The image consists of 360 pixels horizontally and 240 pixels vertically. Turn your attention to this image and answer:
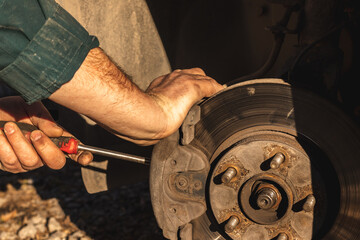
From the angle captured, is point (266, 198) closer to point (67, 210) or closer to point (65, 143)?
point (65, 143)

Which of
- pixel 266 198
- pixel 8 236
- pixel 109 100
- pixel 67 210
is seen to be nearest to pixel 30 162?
pixel 109 100

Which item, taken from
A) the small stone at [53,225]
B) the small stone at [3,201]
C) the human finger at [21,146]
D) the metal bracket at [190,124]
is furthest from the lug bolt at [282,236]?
the small stone at [3,201]

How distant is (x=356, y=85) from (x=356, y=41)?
0.46 ft

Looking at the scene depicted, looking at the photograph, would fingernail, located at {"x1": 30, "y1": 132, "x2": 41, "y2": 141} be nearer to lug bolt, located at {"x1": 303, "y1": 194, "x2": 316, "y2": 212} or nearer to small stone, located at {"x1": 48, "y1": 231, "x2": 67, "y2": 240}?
lug bolt, located at {"x1": 303, "y1": 194, "x2": 316, "y2": 212}

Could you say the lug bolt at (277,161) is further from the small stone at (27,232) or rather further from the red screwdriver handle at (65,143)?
the small stone at (27,232)

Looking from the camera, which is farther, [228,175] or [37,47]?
[228,175]

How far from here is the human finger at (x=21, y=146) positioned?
1.20m

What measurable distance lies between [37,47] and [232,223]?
28.8 inches

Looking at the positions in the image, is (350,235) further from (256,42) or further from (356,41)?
(256,42)

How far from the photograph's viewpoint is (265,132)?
1.22 meters

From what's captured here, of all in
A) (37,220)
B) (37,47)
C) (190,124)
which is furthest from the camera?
(37,220)

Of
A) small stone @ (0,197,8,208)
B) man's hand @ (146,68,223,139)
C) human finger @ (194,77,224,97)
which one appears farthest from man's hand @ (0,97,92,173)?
Answer: small stone @ (0,197,8,208)

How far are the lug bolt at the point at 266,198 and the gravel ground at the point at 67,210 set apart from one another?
35.3 inches

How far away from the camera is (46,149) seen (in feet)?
4.09
